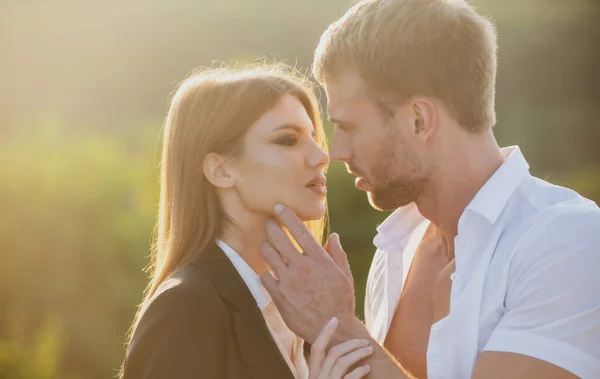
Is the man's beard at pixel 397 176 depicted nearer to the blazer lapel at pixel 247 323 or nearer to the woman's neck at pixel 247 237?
the woman's neck at pixel 247 237

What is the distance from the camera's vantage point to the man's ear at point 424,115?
9.90 feet

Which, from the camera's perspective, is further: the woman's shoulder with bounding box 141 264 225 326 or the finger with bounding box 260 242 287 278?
the finger with bounding box 260 242 287 278

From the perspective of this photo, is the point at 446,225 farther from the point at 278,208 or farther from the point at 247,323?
the point at 247,323

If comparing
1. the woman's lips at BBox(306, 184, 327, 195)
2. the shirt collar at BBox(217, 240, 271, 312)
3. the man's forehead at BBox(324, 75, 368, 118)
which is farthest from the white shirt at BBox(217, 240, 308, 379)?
the man's forehead at BBox(324, 75, 368, 118)

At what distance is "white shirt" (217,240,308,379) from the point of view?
9.74 ft

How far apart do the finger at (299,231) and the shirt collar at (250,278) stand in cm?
20

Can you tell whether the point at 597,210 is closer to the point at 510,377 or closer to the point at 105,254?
the point at 510,377

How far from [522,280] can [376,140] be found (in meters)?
0.73

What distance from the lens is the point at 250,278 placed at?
298 centimetres

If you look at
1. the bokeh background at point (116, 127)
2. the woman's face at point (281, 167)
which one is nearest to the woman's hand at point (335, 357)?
the woman's face at point (281, 167)

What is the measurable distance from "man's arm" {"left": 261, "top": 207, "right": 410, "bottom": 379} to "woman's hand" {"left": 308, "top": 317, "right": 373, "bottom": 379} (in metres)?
0.05

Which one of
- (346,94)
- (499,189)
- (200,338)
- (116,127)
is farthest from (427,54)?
(116,127)

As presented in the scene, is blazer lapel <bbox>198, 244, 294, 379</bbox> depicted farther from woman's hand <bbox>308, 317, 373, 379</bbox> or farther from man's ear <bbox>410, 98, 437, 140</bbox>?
man's ear <bbox>410, 98, 437, 140</bbox>

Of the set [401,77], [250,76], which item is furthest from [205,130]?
[401,77]
